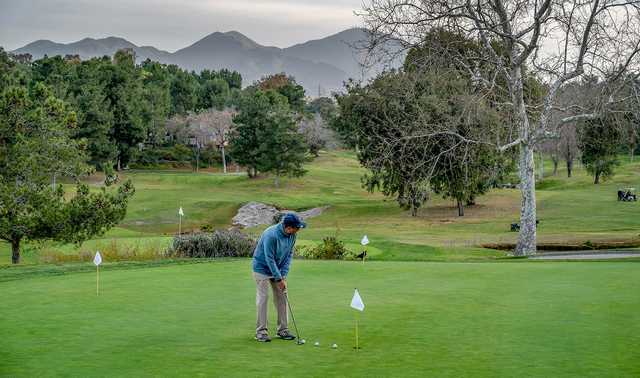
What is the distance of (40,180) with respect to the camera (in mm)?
30547

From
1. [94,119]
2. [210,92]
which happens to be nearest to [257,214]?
[94,119]

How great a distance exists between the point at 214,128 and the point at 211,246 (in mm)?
79666

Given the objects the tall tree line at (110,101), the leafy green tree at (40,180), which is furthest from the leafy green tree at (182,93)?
the leafy green tree at (40,180)

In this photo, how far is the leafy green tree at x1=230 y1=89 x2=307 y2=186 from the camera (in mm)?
78125

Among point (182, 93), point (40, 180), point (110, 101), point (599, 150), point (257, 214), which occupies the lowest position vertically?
point (257, 214)

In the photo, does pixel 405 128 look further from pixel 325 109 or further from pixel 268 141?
pixel 325 109

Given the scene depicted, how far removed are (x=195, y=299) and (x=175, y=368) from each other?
5075 millimetres

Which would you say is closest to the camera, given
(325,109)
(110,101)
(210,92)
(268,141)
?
A: (268,141)

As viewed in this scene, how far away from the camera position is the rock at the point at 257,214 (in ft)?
197

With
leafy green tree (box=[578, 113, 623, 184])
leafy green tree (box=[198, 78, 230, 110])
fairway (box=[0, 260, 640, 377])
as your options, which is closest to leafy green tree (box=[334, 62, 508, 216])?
leafy green tree (box=[578, 113, 623, 184])

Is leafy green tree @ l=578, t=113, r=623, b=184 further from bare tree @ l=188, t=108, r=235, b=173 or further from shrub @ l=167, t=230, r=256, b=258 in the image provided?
bare tree @ l=188, t=108, r=235, b=173

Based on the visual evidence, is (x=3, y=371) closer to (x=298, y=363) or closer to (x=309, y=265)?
(x=298, y=363)

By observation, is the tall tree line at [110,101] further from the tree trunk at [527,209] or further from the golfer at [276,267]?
the golfer at [276,267]

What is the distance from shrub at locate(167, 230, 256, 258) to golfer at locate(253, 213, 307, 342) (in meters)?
14.1
